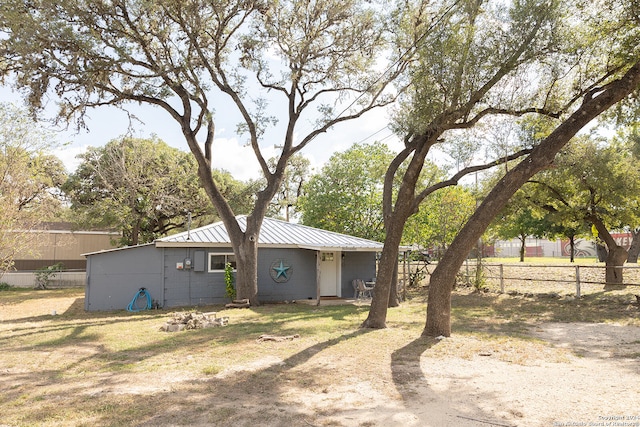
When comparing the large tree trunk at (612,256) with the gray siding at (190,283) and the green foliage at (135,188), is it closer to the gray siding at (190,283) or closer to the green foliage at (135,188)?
the gray siding at (190,283)

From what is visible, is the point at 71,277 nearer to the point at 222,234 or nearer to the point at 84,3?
the point at 222,234

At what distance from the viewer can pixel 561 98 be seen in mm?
9289

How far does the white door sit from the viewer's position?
1652cm

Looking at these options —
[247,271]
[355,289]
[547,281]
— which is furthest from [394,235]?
[547,281]

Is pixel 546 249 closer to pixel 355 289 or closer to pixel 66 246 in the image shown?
pixel 355 289

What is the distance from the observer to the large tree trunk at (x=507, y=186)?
7133 millimetres

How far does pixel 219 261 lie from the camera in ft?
49.2

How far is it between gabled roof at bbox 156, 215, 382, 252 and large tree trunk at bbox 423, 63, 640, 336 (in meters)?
6.42

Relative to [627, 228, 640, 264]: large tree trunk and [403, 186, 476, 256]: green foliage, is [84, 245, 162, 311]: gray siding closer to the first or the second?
[403, 186, 476, 256]: green foliage

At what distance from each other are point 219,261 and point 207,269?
0.50 meters

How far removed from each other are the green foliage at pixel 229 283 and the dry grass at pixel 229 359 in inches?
77.7

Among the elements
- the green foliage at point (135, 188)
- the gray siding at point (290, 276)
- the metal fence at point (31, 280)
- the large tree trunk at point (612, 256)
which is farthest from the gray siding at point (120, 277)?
the large tree trunk at point (612, 256)

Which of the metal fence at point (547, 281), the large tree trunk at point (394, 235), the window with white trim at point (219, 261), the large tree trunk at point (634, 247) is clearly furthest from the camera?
the large tree trunk at point (634, 247)

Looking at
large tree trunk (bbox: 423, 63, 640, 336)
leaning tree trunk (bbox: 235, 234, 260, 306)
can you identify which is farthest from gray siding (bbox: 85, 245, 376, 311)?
large tree trunk (bbox: 423, 63, 640, 336)
